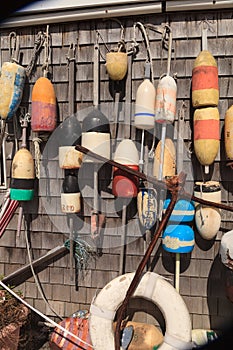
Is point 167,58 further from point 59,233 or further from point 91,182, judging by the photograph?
point 59,233

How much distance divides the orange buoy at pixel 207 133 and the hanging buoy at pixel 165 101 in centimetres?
18

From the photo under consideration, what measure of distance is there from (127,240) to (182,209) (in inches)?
22.0

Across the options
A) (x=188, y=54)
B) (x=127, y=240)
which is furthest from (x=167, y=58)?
(x=127, y=240)

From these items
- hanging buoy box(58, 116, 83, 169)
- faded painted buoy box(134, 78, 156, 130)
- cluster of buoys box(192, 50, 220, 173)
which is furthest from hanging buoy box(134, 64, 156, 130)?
hanging buoy box(58, 116, 83, 169)

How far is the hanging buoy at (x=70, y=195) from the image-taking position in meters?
2.73

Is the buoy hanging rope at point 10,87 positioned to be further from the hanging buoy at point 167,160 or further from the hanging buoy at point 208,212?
the hanging buoy at point 208,212

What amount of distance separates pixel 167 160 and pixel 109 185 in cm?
54

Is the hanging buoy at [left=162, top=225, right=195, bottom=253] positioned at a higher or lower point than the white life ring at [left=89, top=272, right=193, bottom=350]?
higher

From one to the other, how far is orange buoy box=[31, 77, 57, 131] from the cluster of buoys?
1.05 m

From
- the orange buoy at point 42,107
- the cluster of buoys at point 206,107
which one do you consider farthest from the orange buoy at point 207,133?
the orange buoy at point 42,107

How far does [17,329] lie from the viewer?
2.68 meters

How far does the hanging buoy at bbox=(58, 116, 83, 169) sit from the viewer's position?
2.68 meters

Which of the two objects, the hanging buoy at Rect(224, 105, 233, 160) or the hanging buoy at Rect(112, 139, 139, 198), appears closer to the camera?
the hanging buoy at Rect(224, 105, 233, 160)

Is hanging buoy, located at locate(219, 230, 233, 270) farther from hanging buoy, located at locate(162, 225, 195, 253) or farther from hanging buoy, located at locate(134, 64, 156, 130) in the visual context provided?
hanging buoy, located at locate(134, 64, 156, 130)
